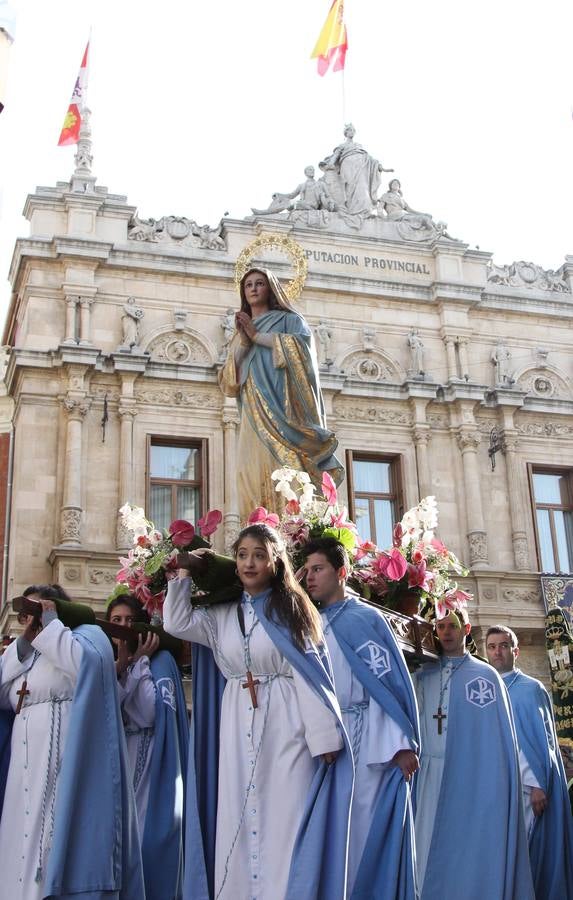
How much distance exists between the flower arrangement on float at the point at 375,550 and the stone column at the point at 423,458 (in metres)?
12.3

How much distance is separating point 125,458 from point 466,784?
1237 cm

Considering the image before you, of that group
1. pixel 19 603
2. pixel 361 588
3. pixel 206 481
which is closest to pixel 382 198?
pixel 206 481

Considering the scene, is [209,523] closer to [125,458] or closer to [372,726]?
[372,726]

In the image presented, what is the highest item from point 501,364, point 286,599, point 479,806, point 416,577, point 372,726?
point 501,364

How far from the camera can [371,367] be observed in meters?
19.8

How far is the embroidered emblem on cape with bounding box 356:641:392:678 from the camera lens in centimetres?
498

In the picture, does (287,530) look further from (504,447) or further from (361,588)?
(504,447)

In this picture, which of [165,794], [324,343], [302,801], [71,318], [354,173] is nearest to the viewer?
[302,801]

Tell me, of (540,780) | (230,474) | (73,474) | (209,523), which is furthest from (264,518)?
(230,474)

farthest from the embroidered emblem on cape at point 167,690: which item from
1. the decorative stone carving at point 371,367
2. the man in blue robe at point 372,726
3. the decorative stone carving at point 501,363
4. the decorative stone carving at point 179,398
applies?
the decorative stone carving at point 501,363

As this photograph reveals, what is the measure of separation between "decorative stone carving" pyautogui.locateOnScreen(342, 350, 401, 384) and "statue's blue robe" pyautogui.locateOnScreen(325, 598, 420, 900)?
14.6m

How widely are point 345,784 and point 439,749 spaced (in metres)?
1.97

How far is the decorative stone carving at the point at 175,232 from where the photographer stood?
64.4ft

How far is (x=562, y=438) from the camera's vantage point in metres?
20.4
